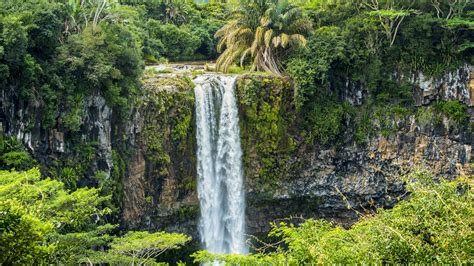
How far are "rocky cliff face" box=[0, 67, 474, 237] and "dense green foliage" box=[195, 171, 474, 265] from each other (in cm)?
1087

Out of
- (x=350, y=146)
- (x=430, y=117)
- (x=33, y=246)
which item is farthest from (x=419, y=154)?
(x=33, y=246)

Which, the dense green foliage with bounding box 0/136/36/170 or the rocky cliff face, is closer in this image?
the dense green foliage with bounding box 0/136/36/170

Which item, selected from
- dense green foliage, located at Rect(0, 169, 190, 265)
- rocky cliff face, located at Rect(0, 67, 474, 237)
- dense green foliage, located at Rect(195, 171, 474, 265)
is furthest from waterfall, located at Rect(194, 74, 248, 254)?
dense green foliage, located at Rect(195, 171, 474, 265)

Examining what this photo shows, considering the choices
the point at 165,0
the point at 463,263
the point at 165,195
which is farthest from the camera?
the point at 165,0

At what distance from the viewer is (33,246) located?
477cm

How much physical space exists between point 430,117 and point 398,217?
14.8 meters

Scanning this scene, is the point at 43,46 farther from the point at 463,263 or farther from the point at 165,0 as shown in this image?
the point at 165,0

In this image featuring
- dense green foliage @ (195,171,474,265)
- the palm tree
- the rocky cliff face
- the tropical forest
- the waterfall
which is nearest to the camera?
dense green foliage @ (195,171,474,265)

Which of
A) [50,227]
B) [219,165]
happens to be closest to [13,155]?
[50,227]

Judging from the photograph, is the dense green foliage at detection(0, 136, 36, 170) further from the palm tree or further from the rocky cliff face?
the palm tree

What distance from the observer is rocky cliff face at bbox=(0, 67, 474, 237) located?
15883mm

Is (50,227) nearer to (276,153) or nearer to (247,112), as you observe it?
(247,112)

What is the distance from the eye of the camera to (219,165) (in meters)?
17.8

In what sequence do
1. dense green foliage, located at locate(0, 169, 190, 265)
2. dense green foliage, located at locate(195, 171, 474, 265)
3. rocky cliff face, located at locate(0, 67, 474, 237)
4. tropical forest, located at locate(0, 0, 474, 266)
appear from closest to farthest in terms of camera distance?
dense green foliage, located at locate(195, 171, 474, 265)
dense green foliage, located at locate(0, 169, 190, 265)
tropical forest, located at locate(0, 0, 474, 266)
rocky cliff face, located at locate(0, 67, 474, 237)
